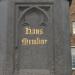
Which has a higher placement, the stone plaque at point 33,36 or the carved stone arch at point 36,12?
the carved stone arch at point 36,12

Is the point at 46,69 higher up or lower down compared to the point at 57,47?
lower down

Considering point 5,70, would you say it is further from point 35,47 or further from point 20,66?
point 35,47

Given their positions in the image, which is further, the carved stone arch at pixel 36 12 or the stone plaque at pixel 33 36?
the carved stone arch at pixel 36 12

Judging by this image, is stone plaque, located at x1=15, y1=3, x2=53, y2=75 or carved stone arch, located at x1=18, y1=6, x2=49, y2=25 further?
carved stone arch, located at x1=18, y1=6, x2=49, y2=25

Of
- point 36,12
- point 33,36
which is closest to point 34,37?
point 33,36

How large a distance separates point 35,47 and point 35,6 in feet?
2.33

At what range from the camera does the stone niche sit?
5.52 meters

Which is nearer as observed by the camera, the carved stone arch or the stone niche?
the stone niche

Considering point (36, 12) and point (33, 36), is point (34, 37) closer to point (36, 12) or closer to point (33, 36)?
point (33, 36)

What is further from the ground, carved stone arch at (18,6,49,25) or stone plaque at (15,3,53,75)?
carved stone arch at (18,6,49,25)

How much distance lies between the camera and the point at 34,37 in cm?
571

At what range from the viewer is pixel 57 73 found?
548 cm

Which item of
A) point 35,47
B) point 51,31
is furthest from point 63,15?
point 35,47

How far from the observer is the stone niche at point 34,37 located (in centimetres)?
552
